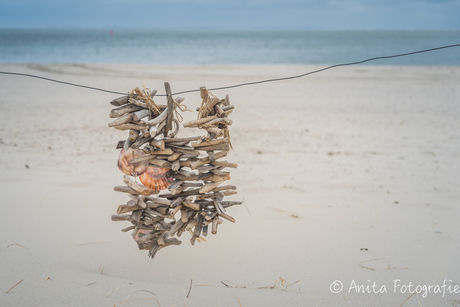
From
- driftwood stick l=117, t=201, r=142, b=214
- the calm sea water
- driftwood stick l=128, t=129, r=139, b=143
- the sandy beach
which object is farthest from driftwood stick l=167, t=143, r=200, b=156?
the calm sea water

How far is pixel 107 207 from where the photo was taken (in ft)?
12.5

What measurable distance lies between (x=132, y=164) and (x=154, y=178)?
0.18 meters

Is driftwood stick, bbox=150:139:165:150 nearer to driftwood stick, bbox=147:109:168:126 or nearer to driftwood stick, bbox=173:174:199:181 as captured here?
driftwood stick, bbox=147:109:168:126

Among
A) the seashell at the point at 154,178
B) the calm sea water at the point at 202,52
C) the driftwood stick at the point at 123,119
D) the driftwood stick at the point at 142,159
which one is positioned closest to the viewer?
the driftwood stick at the point at 123,119

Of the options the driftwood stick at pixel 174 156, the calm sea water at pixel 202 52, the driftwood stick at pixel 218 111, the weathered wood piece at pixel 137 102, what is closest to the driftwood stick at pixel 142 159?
the driftwood stick at pixel 174 156

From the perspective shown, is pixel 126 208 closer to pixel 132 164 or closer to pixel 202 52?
pixel 132 164

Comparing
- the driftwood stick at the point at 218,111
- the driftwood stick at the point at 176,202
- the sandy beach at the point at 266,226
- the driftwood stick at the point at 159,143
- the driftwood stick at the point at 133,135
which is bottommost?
the sandy beach at the point at 266,226

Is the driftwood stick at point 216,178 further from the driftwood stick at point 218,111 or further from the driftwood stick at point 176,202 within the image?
the driftwood stick at point 218,111

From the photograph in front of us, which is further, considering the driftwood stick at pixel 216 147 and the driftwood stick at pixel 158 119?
the driftwood stick at pixel 216 147

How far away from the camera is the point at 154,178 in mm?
2398

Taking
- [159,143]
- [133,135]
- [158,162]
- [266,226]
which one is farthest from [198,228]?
[266,226]

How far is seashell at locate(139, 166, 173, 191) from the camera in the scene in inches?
93.9

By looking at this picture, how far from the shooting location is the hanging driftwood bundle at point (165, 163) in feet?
7.41

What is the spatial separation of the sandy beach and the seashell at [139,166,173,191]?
0.71m
